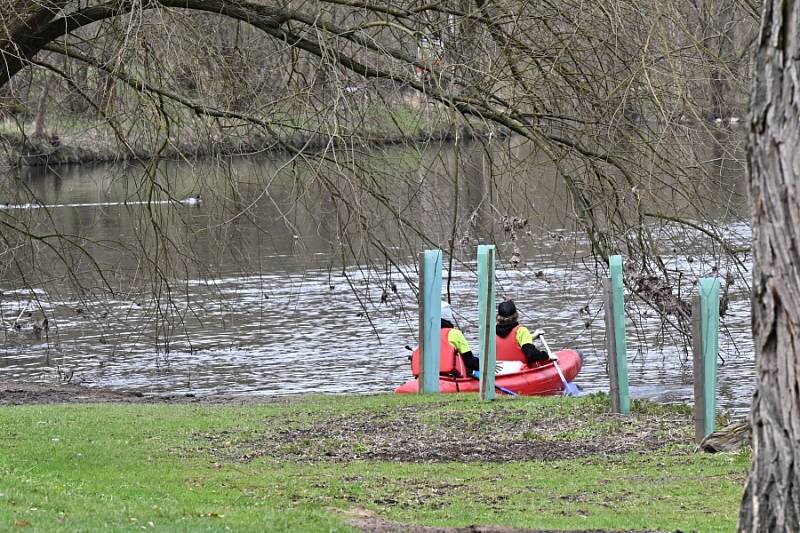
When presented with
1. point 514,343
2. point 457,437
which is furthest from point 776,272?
point 514,343

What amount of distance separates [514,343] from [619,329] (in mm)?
4516

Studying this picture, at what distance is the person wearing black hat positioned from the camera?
1609cm

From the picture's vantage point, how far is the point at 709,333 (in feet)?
34.9

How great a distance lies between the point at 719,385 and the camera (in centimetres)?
1673

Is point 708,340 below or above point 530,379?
above

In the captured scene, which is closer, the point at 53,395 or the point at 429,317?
the point at 429,317

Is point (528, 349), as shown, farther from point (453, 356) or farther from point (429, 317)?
point (429, 317)

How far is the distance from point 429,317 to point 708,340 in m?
4.00

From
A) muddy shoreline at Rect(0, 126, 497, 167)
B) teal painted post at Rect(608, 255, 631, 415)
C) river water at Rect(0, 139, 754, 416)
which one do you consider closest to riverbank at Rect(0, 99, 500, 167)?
muddy shoreline at Rect(0, 126, 497, 167)

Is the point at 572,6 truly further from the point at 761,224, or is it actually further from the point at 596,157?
the point at 761,224

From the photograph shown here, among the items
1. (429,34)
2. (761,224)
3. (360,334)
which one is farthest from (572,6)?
(360,334)

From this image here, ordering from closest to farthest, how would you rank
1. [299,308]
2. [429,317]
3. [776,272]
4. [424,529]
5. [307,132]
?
[776,272]
[424,529]
[307,132]
[429,317]
[299,308]

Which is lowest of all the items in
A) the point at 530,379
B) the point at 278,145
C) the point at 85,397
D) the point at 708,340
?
the point at 85,397

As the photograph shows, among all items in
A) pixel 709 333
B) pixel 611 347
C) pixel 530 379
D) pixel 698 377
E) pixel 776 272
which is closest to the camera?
pixel 776 272
